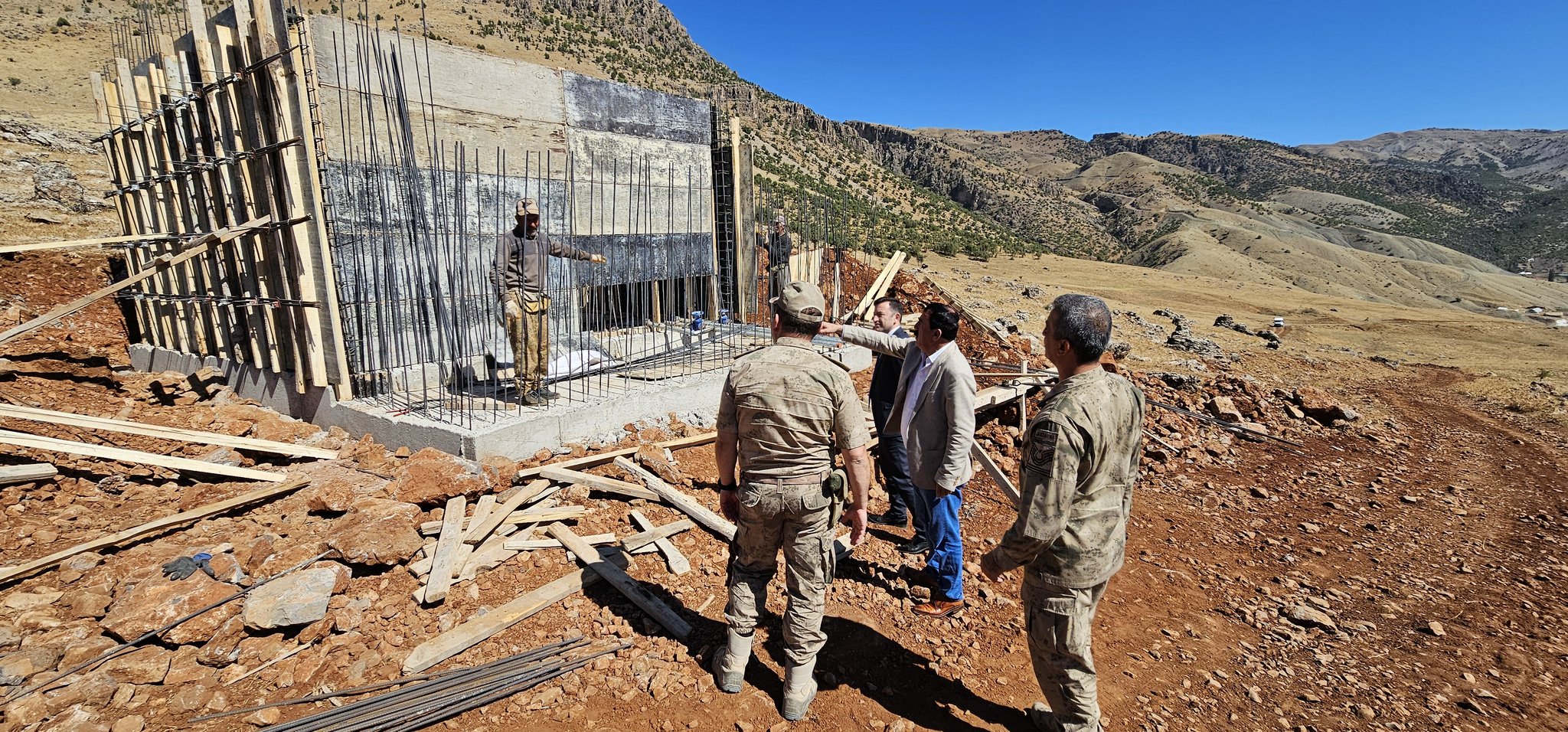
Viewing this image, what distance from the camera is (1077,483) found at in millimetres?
2412

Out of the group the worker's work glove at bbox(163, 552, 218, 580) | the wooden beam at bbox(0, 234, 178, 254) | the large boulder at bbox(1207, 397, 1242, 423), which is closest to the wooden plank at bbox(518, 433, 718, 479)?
the worker's work glove at bbox(163, 552, 218, 580)

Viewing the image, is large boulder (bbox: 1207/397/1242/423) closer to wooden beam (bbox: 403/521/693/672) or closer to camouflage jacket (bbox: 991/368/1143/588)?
camouflage jacket (bbox: 991/368/1143/588)

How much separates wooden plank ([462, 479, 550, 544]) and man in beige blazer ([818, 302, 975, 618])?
2.53 m

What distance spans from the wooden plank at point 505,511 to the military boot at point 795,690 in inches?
92.4

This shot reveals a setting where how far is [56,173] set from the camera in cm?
1112

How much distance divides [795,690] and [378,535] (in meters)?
2.72

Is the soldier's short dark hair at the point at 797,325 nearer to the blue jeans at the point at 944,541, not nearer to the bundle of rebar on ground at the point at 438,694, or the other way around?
the blue jeans at the point at 944,541

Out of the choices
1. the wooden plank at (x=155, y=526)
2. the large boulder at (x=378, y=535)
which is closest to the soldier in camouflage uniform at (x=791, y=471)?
the large boulder at (x=378, y=535)

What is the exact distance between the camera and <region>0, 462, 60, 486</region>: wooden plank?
4406mm

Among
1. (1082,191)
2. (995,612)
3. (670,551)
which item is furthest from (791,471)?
(1082,191)

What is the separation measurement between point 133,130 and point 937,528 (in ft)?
29.7

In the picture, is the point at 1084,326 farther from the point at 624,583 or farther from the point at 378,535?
the point at 378,535

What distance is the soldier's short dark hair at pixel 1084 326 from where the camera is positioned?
7.67 feet

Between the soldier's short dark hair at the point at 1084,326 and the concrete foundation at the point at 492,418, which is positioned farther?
the concrete foundation at the point at 492,418
